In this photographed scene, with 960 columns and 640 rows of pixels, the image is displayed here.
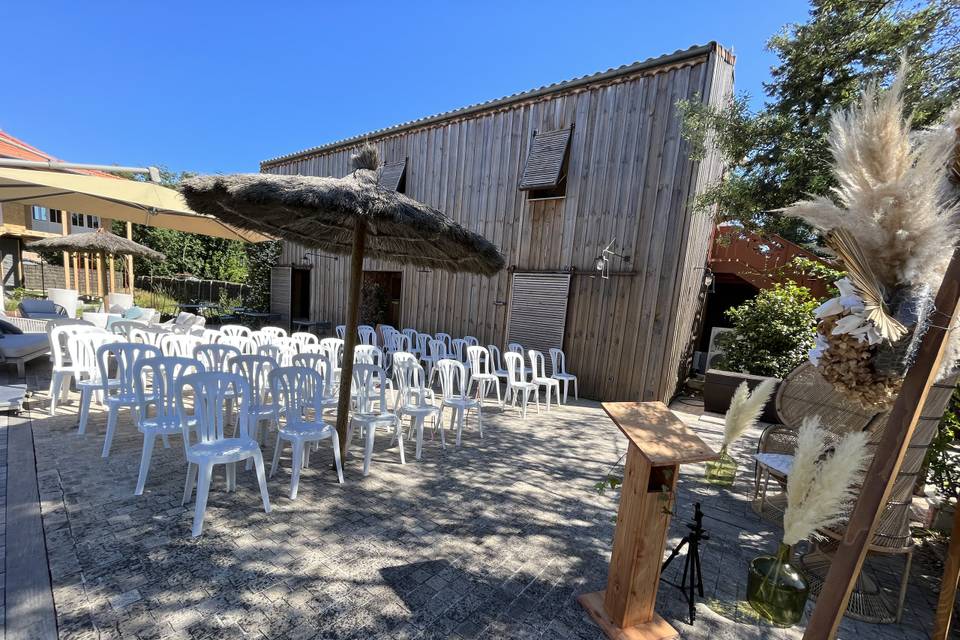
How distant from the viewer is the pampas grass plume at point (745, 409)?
2.74 meters

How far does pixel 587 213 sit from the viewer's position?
7.12 meters

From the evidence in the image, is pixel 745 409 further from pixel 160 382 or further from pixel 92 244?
pixel 92 244

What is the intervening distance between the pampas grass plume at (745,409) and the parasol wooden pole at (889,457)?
5.04 ft

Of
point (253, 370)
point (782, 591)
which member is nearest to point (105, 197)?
point (253, 370)

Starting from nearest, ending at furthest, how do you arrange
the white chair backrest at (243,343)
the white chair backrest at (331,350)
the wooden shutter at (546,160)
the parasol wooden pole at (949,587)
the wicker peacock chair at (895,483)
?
the parasol wooden pole at (949,587) < the wicker peacock chair at (895,483) < the white chair backrest at (331,350) < the white chair backrest at (243,343) < the wooden shutter at (546,160)

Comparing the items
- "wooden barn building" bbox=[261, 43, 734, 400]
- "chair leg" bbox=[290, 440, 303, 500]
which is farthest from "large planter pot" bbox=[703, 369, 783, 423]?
"chair leg" bbox=[290, 440, 303, 500]

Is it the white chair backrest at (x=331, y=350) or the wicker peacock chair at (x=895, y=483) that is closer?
the wicker peacock chair at (x=895, y=483)

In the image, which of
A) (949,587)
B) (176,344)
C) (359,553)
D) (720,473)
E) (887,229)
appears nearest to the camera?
(887,229)

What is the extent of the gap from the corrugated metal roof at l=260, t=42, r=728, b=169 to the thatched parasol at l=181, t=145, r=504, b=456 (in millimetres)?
5082

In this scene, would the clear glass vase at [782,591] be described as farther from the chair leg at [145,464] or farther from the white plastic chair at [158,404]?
the chair leg at [145,464]

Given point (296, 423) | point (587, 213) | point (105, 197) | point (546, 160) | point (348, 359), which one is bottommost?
point (296, 423)

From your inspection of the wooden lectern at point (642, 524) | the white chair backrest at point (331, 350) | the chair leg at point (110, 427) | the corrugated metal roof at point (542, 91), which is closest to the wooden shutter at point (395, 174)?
the corrugated metal roof at point (542, 91)

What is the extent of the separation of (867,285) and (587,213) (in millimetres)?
6228

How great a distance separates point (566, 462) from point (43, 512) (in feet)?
13.6
